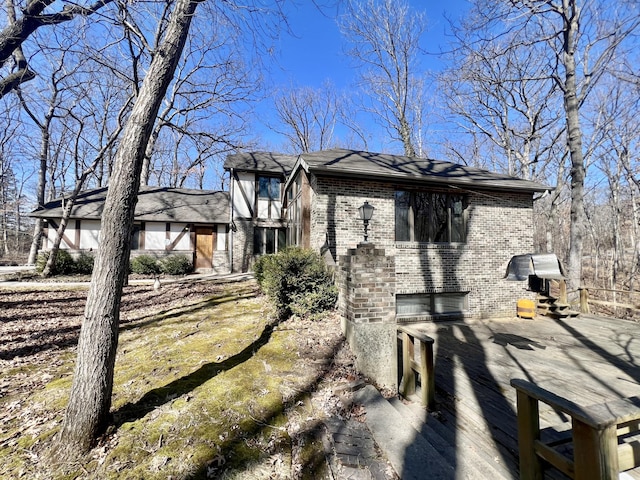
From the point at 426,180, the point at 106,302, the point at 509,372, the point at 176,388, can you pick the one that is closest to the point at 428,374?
the point at 509,372

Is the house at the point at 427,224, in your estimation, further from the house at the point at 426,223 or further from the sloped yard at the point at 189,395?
the sloped yard at the point at 189,395

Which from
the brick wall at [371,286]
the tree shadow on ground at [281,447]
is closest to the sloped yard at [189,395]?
the tree shadow on ground at [281,447]

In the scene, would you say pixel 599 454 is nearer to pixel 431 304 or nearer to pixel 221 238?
pixel 431 304

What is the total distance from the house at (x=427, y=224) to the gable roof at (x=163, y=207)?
8372 mm

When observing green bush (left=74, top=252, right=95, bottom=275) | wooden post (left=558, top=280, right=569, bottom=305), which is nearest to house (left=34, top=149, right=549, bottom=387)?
wooden post (left=558, top=280, right=569, bottom=305)

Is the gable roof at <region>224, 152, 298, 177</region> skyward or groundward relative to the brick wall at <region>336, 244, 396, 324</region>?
skyward

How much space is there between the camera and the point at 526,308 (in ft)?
29.0

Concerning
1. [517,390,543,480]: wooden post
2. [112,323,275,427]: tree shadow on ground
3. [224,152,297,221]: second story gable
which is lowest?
[112,323,275,427]: tree shadow on ground

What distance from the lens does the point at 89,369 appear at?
94.0 inches

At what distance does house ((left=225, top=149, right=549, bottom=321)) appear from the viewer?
7.95 m

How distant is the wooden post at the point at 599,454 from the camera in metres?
1.55

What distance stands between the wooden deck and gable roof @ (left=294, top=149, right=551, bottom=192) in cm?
431

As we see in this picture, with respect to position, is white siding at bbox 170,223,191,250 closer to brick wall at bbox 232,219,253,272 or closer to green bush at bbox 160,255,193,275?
green bush at bbox 160,255,193,275

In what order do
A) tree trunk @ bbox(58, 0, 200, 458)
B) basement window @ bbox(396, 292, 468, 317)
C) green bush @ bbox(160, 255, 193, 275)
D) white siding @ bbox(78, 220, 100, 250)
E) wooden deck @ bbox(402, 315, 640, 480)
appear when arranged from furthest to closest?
white siding @ bbox(78, 220, 100, 250), green bush @ bbox(160, 255, 193, 275), basement window @ bbox(396, 292, 468, 317), wooden deck @ bbox(402, 315, 640, 480), tree trunk @ bbox(58, 0, 200, 458)
